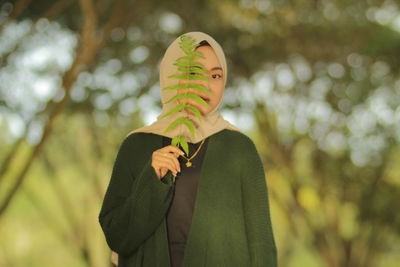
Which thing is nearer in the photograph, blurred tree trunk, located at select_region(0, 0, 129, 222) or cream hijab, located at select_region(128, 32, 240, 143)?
cream hijab, located at select_region(128, 32, 240, 143)

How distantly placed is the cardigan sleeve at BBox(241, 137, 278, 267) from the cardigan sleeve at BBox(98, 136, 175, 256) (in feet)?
1.08

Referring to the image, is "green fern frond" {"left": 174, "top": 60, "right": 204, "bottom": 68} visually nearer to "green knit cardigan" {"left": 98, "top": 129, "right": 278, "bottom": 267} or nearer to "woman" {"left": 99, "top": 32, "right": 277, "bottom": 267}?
"woman" {"left": 99, "top": 32, "right": 277, "bottom": 267}

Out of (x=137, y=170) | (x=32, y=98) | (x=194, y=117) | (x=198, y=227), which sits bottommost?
(x=198, y=227)

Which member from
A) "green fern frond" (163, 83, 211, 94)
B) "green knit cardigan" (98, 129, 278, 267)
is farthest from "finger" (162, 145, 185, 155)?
"green fern frond" (163, 83, 211, 94)

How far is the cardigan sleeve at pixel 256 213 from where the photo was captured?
6.85ft

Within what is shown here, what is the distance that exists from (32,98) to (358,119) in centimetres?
683

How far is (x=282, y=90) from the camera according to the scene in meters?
11.9

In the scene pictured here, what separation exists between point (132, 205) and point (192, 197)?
0.25 metres

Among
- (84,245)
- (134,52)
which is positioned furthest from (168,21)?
(84,245)

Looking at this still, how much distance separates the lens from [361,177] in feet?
37.9

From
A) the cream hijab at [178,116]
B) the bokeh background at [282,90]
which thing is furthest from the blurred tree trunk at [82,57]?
the cream hijab at [178,116]

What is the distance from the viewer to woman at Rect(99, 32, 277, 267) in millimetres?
2062

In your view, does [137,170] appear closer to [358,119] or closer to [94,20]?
[94,20]

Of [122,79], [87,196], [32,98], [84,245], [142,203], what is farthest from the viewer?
[87,196]
